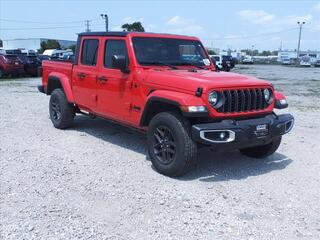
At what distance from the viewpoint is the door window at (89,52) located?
24.1 feet

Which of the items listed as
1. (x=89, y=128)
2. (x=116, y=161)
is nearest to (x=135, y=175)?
(x=116, y=161)

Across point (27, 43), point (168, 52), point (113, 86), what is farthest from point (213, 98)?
point (27, 43)

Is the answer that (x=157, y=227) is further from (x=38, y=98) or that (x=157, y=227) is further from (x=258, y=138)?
(x=38, y=98)

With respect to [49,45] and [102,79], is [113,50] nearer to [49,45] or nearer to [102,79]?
[102,79]

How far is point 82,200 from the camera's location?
4746 millimetres

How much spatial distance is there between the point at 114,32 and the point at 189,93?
A: 219 centimetres

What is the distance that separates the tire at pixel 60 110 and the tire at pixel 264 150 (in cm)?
369

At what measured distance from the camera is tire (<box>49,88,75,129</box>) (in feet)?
27.6

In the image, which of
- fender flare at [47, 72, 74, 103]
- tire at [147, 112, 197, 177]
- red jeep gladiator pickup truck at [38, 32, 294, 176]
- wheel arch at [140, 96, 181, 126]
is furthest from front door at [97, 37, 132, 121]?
fender flare at [47, 72, 74, 103]

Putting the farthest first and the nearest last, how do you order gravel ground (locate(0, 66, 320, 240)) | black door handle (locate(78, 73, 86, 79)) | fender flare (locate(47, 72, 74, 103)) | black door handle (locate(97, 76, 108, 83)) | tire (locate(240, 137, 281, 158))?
fender flare (locate(47, 72, 74, 103))
black door handle (locate(78, 73, 86, 79))
black door handle (locate(97, 76, 108, 83))
tire (locate(240, 137, 281, 158))
gravel ground (locate(0, 66, 320, 240))

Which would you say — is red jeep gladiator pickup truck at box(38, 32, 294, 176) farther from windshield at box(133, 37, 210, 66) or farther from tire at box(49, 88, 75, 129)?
tire at box(49, 88, 75, 129)

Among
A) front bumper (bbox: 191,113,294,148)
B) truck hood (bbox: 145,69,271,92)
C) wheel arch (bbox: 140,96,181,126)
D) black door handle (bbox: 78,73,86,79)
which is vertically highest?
truck hood (bbox: 145,69,271,92)

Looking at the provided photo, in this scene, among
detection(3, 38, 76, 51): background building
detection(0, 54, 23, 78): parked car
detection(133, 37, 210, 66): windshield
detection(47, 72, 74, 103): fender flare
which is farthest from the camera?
detection(3, 38, 76, 51): background building

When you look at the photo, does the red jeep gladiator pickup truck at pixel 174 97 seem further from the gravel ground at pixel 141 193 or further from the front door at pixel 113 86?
the gravel ground at pixel 141 193
